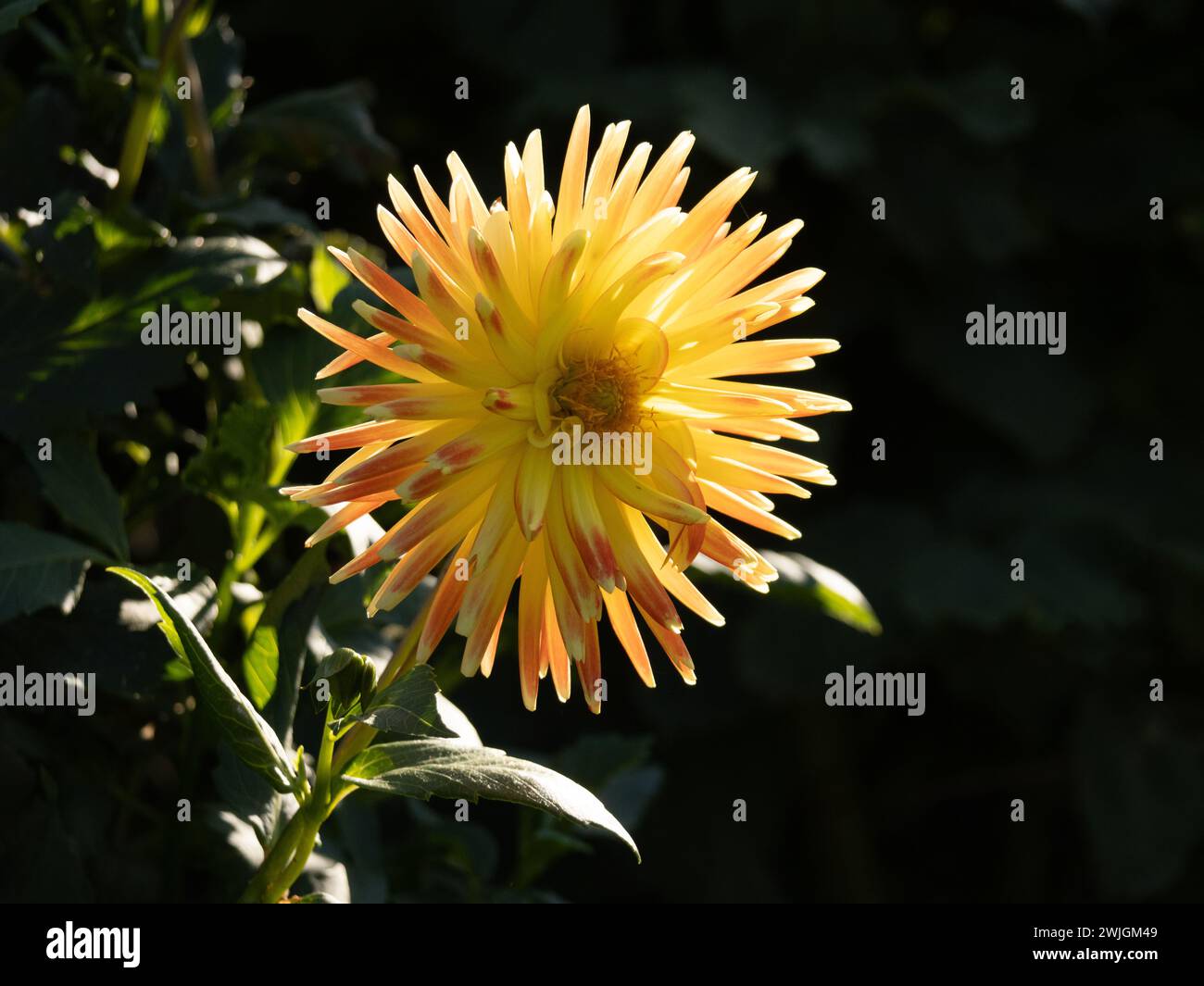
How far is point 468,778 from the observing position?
24.6 inches

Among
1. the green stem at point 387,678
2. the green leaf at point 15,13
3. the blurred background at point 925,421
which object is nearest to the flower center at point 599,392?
the green stem at point 387,678

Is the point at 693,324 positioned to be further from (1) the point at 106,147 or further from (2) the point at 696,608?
(1) the point at 106,147

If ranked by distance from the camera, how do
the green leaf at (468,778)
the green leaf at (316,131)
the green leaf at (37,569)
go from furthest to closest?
1. the green leaf at (316,131)
2. the green leaf at (37,569)
3. the green leaf at (468,778)

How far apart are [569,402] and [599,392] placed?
0.02 meters

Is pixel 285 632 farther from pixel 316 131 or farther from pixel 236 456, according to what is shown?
pixel 316 131

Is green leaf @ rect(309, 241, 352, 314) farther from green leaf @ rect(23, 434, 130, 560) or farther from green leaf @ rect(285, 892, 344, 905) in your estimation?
green leaf @ rect(285, 892, 344, 905)

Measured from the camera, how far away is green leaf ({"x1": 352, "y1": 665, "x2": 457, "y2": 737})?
0.63 meters

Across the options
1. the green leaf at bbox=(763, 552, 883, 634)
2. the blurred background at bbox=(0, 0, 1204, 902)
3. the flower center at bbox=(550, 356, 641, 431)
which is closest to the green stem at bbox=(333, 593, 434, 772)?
the flower center at bbox=(550, 356, 641, 431)

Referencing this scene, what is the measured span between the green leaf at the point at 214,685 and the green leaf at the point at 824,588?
A: 16.3 inches

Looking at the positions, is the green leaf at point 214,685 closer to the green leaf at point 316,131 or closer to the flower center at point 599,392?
the flower center at point 599,392

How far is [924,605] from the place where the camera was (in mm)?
1896

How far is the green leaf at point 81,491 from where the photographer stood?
77cm

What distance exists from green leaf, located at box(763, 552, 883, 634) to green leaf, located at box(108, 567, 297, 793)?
1.35 feet
